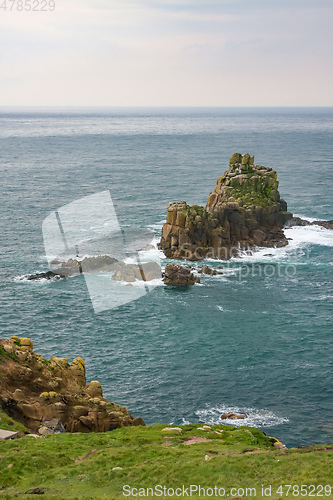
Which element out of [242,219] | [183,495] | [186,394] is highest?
[242,219]

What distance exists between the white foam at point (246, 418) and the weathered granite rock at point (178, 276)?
36.6 metres

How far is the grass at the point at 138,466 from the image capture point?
38.8m

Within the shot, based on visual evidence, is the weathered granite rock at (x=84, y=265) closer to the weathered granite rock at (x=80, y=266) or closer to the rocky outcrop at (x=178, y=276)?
the weathered granite rock at (x=80, y=266)

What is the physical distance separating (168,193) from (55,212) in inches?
1276

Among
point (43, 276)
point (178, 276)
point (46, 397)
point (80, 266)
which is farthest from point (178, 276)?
point (46, 397)

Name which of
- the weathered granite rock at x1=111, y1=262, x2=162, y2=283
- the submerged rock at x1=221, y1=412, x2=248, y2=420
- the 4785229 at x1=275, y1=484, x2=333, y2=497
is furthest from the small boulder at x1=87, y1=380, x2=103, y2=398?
the weathered granite rock at x1=111, y1=262, x2=162, y2=283

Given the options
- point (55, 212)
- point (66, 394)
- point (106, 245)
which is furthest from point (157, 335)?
point (55, 212)

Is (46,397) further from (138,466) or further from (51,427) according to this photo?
(138,466)

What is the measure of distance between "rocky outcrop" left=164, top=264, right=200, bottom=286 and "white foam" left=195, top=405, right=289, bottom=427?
36567mm

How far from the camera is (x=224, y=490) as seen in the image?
37.9 meters

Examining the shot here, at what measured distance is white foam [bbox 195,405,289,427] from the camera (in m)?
61.5

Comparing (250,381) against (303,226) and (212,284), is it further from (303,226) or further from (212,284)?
(303,226)

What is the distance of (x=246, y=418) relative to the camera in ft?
204

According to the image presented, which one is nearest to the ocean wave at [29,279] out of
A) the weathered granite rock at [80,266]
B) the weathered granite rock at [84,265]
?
the weathered granite rock at [80,266]
